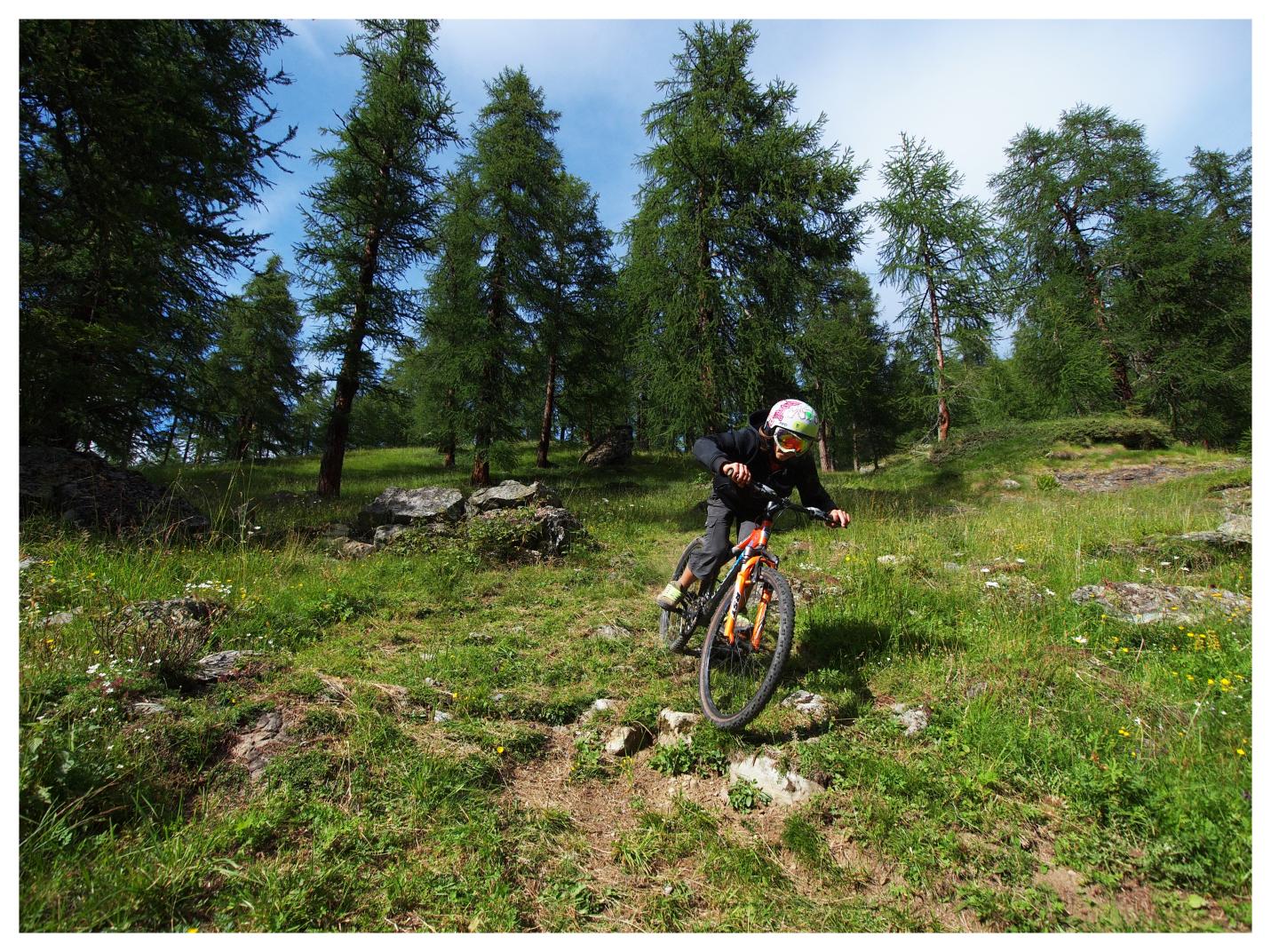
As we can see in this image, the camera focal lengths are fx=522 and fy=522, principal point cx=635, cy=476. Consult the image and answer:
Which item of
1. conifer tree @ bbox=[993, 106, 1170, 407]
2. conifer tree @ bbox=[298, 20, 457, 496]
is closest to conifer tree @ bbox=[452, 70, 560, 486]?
conifer tree @ bbox=[298, 20, 457, 496]

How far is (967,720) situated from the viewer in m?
3.61

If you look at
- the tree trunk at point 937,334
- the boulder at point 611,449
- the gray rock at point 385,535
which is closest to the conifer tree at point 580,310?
the boulder at point 611,449

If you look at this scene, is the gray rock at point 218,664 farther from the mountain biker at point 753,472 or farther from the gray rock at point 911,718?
the gray rock at point 911,718

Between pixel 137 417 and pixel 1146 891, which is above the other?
pixel 137 417

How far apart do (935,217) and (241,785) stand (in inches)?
739

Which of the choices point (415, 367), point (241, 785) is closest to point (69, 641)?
point (241, 785)

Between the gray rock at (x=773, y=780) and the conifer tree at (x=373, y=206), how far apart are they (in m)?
13.4

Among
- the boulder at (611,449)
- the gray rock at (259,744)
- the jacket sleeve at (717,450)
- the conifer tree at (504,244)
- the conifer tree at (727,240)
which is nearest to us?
the gray rock at (259,744)

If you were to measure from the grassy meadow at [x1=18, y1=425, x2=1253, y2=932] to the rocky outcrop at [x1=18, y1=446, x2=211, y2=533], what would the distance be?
26.8 inches

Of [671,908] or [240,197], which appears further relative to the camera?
[240,197]

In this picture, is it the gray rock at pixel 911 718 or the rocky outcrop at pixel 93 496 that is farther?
the rocky outcrop at pixel 93 496

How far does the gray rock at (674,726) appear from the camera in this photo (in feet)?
12.2

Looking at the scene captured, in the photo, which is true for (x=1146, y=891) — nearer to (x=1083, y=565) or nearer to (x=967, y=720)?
(x=967, y=720)

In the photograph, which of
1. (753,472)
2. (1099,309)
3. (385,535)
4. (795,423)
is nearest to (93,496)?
(385,535)
